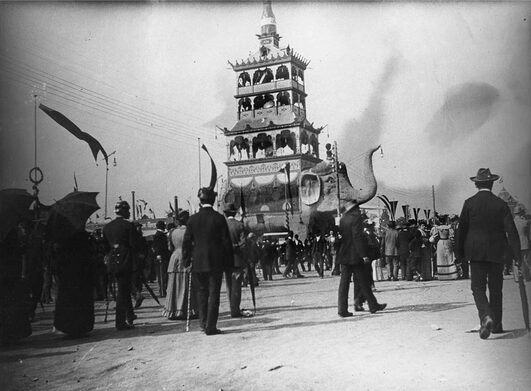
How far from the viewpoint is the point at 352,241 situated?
885 centimetres

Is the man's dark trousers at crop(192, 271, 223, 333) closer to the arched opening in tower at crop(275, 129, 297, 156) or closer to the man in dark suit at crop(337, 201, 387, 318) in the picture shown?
the man in dark suit at crop(337, 201, 387, 318)

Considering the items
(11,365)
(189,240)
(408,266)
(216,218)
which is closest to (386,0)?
(216,218)

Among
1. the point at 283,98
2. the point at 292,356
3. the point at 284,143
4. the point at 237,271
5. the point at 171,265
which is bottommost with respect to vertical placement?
the point at 292,356

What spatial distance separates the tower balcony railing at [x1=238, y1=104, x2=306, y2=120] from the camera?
47469 mm

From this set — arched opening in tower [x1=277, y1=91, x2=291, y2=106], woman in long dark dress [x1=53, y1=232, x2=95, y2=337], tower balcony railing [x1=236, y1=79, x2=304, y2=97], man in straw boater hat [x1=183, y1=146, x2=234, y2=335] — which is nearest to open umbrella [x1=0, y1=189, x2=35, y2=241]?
woman in long dark dress [x1=53, y1=232, x2=95, y2=337]

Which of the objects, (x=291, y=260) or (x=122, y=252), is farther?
(x=291, y=260)

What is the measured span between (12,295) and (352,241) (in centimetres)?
509

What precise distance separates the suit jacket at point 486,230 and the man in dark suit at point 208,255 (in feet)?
10.3

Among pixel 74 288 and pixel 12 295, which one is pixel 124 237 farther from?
pixel 12 295

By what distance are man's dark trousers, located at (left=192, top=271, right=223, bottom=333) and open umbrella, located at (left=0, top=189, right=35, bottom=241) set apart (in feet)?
8.51

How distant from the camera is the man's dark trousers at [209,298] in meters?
7.35

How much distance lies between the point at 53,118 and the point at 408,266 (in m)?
10.8

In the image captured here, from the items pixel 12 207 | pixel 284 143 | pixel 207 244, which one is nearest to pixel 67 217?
pixel 12 207

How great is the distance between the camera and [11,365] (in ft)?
20.0
